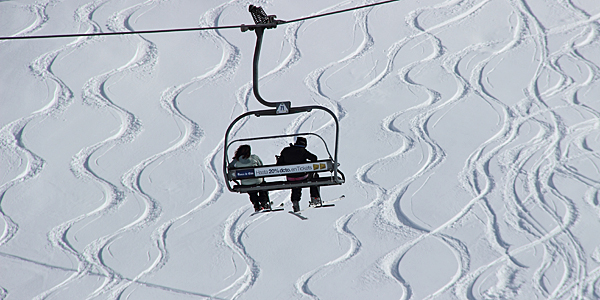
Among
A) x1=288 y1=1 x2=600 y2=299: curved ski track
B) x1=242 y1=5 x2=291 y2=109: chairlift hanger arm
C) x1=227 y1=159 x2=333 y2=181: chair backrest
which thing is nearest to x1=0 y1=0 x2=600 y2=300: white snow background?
x1=288 y1=1 x2=600 y2=299: curved ski track

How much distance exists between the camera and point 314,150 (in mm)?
12461

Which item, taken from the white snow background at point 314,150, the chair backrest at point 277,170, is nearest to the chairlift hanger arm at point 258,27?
the chair backrest at point 277,170

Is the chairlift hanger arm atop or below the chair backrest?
atop

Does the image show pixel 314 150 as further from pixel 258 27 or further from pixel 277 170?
pixel 258 27

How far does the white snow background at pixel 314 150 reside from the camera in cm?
1034

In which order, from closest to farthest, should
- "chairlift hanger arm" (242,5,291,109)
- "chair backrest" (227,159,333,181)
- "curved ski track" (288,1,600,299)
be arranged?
"chairlift hanger arm" (242,5,291,109) → "chair backrest" (227,159,333,181) → "curved ski track" (288,1,600,299)

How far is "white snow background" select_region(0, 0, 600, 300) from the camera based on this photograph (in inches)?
407

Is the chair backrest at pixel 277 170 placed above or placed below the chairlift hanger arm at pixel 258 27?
below

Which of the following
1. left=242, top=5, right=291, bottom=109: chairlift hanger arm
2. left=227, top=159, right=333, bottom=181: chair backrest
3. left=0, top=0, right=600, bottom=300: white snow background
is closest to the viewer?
left=242, top=5, right=291, bottom=109: chairlift hanger arm

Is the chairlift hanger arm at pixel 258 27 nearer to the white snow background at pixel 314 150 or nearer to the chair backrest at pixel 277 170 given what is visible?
the chair backrest at pixel 277 170

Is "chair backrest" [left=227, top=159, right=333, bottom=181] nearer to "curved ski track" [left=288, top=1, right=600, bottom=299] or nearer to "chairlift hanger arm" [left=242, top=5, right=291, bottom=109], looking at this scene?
"chairlift hanger arm" [left=242, top=5, right=291, bottom=109]

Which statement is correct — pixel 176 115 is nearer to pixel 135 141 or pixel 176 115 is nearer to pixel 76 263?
pixel 135 141

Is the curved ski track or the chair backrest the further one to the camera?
the curved ski track

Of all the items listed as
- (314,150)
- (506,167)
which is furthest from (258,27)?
(506,167)
